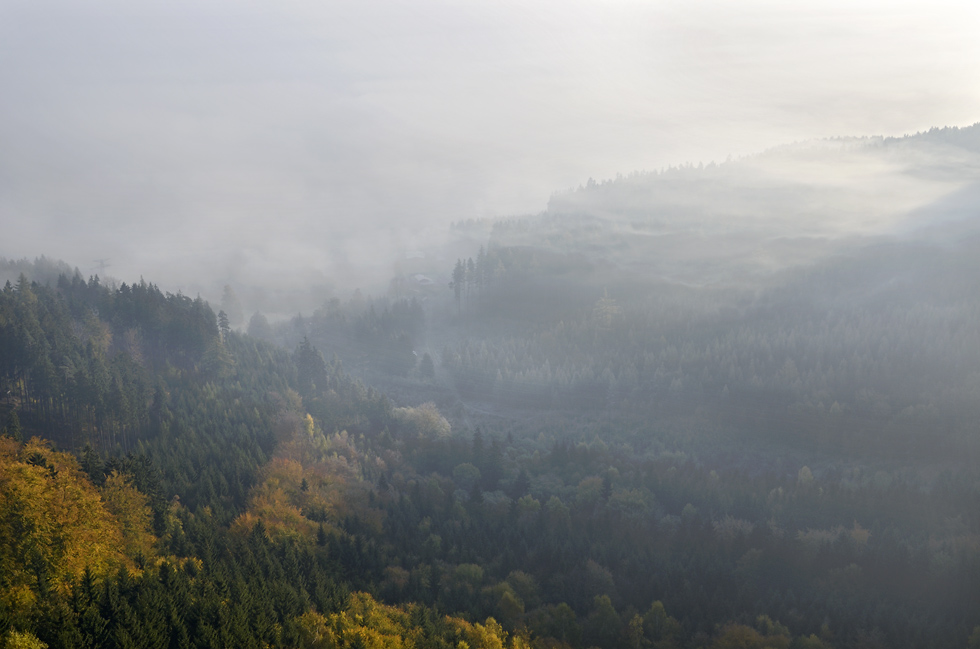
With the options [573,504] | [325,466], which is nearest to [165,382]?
[325,466]

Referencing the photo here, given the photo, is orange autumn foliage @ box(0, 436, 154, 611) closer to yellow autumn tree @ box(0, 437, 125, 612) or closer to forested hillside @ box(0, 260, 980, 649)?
yellow autumn tree @ box(0, 437, 125, 612)

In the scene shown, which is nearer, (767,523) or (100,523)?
(100,523)

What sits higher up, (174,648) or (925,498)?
(174,648)

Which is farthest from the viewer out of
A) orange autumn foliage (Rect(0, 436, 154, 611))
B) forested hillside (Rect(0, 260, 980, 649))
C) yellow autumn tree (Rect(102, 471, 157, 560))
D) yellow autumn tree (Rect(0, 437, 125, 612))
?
yellow autumn tree (Rect(102, 471, 157, 560))

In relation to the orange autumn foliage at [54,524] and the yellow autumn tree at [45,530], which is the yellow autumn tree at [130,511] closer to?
the orange autumn foliage at [54,524]

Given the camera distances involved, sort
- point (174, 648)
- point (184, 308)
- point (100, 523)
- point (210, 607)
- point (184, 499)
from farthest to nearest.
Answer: point (184, 308)
point (184, 499)
point (100, 523)
point (210, 607)
point (174, 648)

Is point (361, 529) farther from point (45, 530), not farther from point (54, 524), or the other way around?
point (45, 530)

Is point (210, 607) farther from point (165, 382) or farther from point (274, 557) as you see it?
point (165, 382)

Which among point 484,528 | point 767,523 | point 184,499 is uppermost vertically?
point 184,499

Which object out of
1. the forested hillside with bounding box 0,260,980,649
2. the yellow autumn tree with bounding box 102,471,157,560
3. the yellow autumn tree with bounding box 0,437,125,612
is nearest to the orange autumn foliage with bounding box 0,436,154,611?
the yellow autumn tree with bounding box 0,437,125,612

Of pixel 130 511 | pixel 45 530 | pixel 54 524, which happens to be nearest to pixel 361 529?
pixel 130 511
